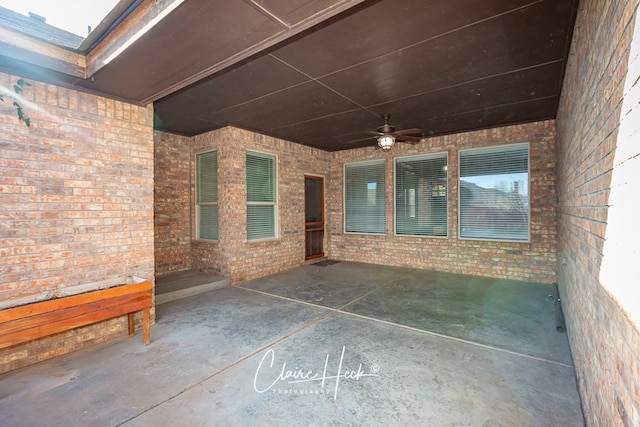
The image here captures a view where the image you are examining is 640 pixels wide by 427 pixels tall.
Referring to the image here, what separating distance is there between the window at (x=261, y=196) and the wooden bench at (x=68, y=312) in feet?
10.0

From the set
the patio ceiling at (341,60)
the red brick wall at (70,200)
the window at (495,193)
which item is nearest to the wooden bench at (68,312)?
the red brick wall at (70,200)

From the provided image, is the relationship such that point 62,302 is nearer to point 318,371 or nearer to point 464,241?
point 318,371

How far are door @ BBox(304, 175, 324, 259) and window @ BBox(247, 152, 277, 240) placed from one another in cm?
121

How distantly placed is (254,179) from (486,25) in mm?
4838

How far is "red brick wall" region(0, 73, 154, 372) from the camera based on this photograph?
2.79m

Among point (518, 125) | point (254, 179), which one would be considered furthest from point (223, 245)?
point (518, 125)

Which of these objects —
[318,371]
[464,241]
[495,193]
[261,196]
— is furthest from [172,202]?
[495,193]

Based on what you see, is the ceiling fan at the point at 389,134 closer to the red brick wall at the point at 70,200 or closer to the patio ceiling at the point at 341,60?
the patio ceiling at the point at 341,60

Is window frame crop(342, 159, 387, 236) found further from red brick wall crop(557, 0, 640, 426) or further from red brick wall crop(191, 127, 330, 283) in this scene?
red brick wall crop(557, 0, 640, 426)

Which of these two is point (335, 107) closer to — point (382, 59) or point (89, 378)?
point (382, 59)

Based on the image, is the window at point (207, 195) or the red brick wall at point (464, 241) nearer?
the red brick wall at point (464, 241)

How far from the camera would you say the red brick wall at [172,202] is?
585 cm

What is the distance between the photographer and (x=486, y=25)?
103 inches

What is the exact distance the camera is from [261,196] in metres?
6.45
